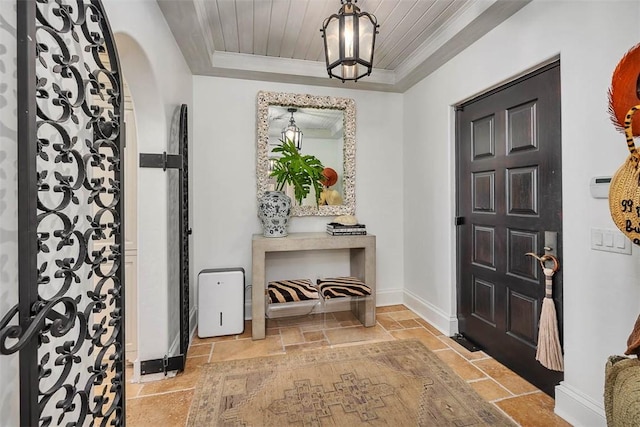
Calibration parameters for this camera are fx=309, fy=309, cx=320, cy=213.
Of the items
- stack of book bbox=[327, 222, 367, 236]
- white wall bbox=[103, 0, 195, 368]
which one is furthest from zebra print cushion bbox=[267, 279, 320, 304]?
white wall bbox=[103, 0, 195, 368]

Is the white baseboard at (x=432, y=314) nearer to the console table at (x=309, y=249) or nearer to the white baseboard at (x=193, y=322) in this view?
the console table at (x=309, y=249)

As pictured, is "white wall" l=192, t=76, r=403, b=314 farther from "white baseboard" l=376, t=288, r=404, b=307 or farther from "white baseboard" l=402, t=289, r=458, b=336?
"white baseboard" l=402, t=289, r=458, b=336

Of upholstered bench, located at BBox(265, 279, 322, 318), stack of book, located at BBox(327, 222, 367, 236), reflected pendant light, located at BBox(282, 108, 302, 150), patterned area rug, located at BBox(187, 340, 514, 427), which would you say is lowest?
patterned area rug, located at BBox(187, 340, 514, 427)

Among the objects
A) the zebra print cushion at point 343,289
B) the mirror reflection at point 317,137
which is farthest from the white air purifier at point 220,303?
the mirror reflection at point 317,137

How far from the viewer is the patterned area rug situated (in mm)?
1747

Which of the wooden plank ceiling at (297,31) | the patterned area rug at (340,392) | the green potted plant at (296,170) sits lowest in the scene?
the patterned area rug at (340,392)

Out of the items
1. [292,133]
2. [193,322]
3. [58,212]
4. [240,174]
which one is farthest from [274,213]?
[58,212]

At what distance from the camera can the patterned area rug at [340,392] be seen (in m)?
1.75

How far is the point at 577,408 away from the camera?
169cm

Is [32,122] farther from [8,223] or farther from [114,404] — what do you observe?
[114,404]

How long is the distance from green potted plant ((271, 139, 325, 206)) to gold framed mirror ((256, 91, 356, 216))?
0.14 m

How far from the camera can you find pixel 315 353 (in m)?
2.51

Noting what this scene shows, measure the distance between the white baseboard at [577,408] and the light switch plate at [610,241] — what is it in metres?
0.81

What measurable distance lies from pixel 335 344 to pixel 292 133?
2138mm
